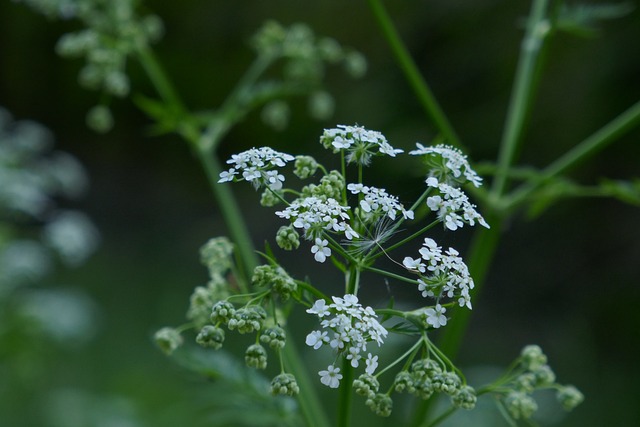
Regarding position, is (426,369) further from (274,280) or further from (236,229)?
(236,229)

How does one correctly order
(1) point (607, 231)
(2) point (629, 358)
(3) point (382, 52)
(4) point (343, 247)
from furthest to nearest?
(3) point (382, 52) → (1) point (607, 231) → (2) point (629, 358) → (4) point (343, 247)

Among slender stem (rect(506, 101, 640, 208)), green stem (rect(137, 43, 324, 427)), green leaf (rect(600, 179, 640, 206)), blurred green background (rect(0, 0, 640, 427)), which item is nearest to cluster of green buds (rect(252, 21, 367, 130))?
green stem (rect(137, 43, 324, 427))

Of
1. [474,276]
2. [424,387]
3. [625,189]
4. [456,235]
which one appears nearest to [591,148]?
[625,189]

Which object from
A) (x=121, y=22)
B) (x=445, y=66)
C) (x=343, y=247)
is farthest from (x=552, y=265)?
(x=343, y=247)

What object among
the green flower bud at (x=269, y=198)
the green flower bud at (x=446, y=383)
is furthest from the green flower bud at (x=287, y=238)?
the green flower bud at (x=446, y=383)

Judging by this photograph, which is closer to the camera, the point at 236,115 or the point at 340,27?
the point at 236,115

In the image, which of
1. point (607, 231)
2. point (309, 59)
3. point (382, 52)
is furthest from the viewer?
point (382, 52)

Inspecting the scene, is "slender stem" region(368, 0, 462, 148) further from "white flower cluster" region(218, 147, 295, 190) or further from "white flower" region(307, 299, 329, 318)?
"white flower" region(307, 299, 329, 318)

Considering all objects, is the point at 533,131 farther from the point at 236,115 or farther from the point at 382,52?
the point at 236,115
